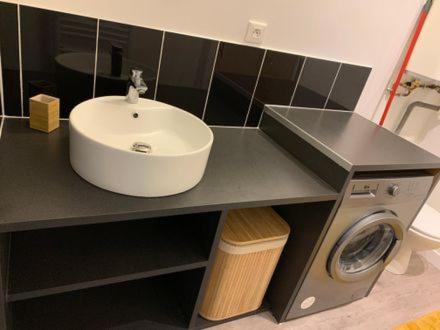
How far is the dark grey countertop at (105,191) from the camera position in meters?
0.89

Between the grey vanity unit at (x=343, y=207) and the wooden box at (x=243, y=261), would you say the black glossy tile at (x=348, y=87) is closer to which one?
the grey vanity unit at (x=343, y=207)

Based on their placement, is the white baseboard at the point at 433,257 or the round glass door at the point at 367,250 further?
the white baseboard at the point at 433,257

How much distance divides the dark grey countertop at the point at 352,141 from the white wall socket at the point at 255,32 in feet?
1.13

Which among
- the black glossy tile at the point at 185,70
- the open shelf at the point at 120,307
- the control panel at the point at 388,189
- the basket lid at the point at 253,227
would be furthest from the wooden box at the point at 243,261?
the black glossy tile at the point at 185,70

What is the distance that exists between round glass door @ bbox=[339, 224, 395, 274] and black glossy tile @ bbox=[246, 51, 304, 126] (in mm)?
809

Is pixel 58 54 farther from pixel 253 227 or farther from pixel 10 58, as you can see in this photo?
pixel 253 227

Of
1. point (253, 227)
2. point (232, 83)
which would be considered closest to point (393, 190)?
point (253, 227)

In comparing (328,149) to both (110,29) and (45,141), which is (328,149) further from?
(45,141)

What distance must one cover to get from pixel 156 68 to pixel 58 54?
358 millimetres

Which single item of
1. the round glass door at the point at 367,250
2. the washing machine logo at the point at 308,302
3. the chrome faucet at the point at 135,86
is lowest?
the washing machine logo at the point at 308,302

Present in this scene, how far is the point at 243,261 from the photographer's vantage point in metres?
1.44

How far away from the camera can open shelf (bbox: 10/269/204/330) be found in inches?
53.4

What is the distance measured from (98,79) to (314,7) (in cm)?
103

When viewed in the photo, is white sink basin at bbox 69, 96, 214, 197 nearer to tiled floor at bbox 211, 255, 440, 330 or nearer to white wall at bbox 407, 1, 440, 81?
tiled floor at bbox 211, 255, 440, 330
